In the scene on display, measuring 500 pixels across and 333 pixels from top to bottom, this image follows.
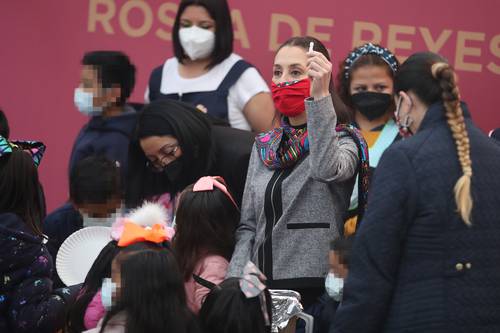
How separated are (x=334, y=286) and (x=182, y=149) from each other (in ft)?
3.71

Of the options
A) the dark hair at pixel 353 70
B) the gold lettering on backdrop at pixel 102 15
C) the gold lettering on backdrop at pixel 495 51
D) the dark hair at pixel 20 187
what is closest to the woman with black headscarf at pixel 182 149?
the dark hair at pixel 353 70

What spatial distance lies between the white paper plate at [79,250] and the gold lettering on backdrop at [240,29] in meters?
2.25

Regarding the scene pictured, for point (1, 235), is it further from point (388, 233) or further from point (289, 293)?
point (388, 233)

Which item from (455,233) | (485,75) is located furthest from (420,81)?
(485,75)

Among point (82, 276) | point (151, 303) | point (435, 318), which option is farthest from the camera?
point (82, 276)

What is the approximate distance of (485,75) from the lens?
6020mm

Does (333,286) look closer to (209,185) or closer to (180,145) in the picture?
(209,185)

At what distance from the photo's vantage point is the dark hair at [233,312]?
346 centimetres

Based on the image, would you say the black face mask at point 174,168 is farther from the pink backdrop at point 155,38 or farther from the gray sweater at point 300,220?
the pink backdrop at point 155,38

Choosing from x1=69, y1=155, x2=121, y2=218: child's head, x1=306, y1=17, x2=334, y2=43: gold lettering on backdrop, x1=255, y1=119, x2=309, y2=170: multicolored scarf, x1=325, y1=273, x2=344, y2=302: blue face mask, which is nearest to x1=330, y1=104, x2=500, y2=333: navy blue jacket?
x1=325, y1=273, x2=344, y2=302: blue face mask

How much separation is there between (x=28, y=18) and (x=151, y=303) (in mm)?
3656

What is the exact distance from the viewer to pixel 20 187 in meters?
3.95

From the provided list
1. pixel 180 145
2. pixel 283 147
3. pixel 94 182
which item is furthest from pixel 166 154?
pixel 283 147

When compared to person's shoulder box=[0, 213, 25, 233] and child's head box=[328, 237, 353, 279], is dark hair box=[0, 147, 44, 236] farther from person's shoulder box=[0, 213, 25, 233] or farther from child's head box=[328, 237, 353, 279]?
child's head box=[328, 237, 353, 279]
